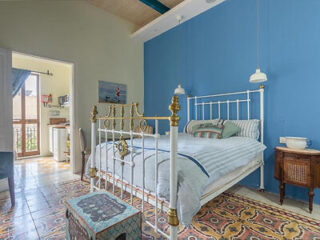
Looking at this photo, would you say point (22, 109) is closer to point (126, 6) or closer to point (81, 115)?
point (81, 115)

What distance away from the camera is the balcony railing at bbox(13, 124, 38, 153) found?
437cm

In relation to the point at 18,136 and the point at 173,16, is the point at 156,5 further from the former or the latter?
the point at 18,136

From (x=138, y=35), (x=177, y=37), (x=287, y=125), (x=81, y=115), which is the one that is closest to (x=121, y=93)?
(x=81, y=115)

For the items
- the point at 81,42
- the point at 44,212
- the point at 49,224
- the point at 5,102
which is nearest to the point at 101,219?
the point at 49,224

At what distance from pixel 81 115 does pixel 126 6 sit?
253 cm

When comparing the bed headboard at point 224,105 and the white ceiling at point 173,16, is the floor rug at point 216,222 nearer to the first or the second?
the bed headboard at point 224,105

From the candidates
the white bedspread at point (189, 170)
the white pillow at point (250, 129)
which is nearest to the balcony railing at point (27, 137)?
the white bedspread at point (189, 170)

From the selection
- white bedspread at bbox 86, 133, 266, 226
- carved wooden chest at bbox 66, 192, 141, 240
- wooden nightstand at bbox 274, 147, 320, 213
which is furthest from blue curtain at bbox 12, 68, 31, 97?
wooden nightstand at bbox 274, 147, 320, 213

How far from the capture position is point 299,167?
1919mm

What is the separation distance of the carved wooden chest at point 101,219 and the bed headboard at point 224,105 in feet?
7.15

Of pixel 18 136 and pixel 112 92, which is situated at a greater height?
pixel 112 92

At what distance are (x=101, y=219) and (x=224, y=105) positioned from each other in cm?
260

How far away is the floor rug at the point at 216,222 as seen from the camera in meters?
1.51

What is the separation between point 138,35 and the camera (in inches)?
162
